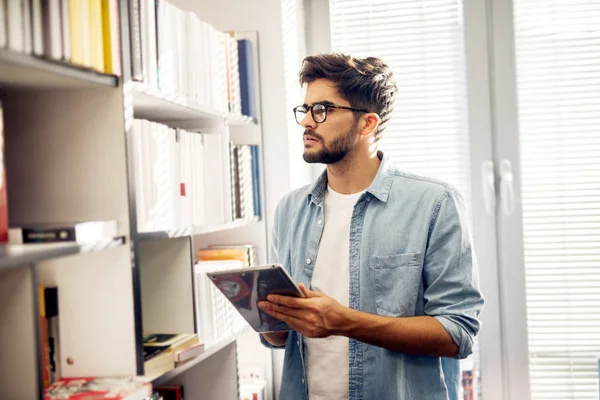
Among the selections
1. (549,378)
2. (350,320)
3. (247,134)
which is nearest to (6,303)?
(350,320)

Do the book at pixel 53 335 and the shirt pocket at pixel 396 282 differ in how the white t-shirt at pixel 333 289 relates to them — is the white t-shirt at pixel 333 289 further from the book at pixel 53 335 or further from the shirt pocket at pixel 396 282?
the book at pixel 53 335

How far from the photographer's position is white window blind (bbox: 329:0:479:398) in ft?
9.19

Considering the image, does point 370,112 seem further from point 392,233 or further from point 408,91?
point 408,91

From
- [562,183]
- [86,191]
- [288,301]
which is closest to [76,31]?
[86,191]

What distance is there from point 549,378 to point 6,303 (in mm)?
2249

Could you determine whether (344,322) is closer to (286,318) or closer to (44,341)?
(286,318)

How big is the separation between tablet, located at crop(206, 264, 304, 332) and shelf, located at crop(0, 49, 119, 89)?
0.50m

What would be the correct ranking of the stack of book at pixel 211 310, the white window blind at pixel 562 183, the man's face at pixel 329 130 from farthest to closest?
the white window blind at pixel 562 183
the stack of book at pixel 211 310
the man's face at pixel 329 130

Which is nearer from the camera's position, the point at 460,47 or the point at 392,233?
the point at 392,233

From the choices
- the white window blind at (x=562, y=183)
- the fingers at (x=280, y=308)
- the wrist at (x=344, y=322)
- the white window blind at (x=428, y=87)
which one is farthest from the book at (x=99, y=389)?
the white window blind at (x=562, y=183)

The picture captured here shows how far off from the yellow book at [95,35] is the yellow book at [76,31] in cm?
4

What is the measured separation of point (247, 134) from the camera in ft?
8.61

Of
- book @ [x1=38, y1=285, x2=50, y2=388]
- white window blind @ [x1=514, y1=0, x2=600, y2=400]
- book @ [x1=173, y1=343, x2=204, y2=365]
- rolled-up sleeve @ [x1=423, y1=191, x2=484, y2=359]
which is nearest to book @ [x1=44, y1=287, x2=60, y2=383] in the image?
book @ [x1=38, y1=285, x2=50, y2=388]

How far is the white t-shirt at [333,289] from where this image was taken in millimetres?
1786
